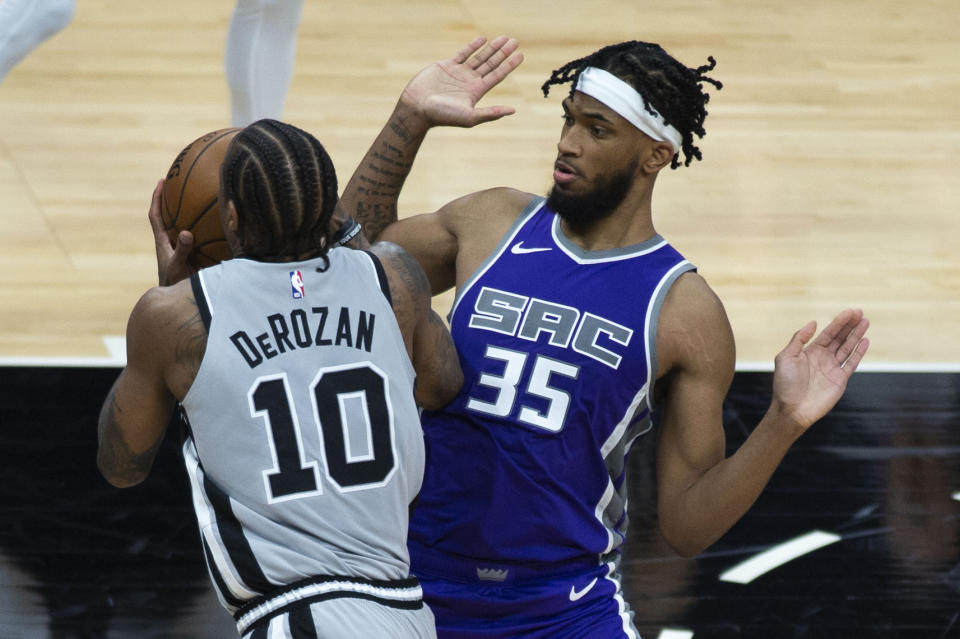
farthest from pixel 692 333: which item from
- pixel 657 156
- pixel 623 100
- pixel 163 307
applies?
pixel 163 307

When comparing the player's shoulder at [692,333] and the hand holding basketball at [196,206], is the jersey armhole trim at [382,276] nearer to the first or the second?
the hand holding basketball at [196,206]

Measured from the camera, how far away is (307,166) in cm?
238

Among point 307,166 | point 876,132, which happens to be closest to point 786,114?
point 876,132

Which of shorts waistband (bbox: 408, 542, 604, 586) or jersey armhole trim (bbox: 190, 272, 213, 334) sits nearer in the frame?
jersey armhole trim (bbox: 190, 272, 213, 334)

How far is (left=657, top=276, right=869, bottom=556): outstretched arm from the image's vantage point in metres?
2.71

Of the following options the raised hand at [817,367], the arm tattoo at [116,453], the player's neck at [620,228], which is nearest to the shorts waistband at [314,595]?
the arm tattoo at [116,453]

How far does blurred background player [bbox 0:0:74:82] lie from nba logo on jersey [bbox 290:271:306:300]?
8.62 feet

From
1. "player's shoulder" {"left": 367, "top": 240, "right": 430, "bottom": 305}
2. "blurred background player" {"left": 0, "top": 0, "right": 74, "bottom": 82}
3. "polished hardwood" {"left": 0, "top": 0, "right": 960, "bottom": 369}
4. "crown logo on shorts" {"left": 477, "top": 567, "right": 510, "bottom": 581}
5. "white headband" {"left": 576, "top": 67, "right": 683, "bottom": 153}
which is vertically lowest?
"polished hardwood" {"left": 0, "top": 0, "right": 960, "bottom": 369}

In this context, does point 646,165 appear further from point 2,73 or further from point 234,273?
point 2,73

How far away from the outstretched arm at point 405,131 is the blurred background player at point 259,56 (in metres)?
1.82

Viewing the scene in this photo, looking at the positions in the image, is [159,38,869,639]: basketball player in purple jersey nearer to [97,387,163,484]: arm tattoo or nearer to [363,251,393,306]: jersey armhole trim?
[363,251,393,306]: jersey armhole trim

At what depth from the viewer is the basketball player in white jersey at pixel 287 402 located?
2.34m

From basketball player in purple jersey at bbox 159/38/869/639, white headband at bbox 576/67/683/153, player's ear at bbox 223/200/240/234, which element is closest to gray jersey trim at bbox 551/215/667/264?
basketball player in purple jersey at bbox 159/38/869/639

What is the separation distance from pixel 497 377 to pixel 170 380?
81 cm
